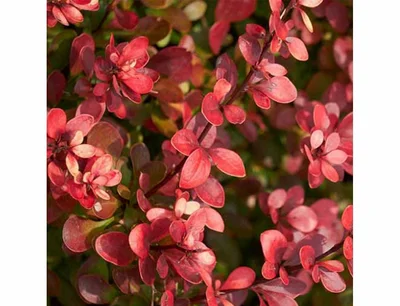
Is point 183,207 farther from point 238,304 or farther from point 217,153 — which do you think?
point 238,304

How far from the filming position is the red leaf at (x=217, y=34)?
803 mm

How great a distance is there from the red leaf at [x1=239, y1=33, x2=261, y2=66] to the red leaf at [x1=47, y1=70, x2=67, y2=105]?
194mm

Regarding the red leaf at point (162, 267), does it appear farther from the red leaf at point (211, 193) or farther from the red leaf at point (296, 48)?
the red leaf at point (296, 48)

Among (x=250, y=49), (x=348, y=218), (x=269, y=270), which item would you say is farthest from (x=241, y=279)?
(x=250, y=49)

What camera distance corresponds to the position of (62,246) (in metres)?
0.67

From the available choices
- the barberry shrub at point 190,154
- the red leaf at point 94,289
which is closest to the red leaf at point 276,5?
the barberry shrub at point 190,154

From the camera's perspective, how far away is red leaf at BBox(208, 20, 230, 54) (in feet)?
2.63

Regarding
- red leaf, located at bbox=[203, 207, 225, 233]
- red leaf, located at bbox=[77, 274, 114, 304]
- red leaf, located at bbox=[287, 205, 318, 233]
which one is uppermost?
red leaf, located at bbox=[203, 207, 225, 233]

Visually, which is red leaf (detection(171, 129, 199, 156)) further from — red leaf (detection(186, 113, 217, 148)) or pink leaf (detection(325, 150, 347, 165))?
pink leaf (detection(325, 150, 347, 165))

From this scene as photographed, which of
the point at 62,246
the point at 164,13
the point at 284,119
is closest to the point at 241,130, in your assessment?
the point at 284,119

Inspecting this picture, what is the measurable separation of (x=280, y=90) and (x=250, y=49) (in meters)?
0.05

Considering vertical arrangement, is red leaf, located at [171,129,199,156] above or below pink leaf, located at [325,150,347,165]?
above

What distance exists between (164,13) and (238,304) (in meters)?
0.35
